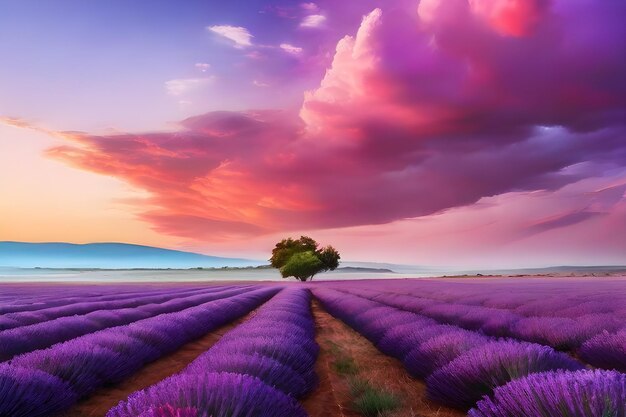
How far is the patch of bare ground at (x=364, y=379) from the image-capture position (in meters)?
3.45

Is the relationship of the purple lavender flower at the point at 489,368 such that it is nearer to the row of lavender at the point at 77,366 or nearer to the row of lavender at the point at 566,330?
the row of lavender at the point at 566,330

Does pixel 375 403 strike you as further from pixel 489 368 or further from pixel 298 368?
pixel 489 368

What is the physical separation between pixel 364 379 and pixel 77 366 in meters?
2.78

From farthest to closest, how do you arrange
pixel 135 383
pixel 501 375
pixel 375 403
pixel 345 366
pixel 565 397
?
pixel 345 366, pixel 135 383, pixel 375 403, pixel 501 375, pixel 565 397

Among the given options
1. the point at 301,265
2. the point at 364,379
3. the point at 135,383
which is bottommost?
the point at 135,383

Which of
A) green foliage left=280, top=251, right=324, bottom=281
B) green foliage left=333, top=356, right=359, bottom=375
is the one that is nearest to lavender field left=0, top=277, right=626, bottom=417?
green foliage left=333, top=356, right=359, bottom=375

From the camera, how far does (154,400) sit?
175cm

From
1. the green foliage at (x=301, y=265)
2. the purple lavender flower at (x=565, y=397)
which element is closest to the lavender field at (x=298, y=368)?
the purple lavender flower at (x=565, y=397)

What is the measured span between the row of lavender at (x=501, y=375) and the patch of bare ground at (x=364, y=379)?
5.3 inches

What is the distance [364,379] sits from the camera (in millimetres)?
4477

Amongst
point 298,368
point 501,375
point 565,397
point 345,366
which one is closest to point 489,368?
point 501,375

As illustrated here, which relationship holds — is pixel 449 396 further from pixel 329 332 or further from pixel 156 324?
pixel 329 332

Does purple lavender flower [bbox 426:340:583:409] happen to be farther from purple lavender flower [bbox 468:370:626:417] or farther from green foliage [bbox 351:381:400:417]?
purple lavender flower [bbox 468:370:626:417]

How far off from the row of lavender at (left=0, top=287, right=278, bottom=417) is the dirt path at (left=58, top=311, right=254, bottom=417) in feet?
0.25
